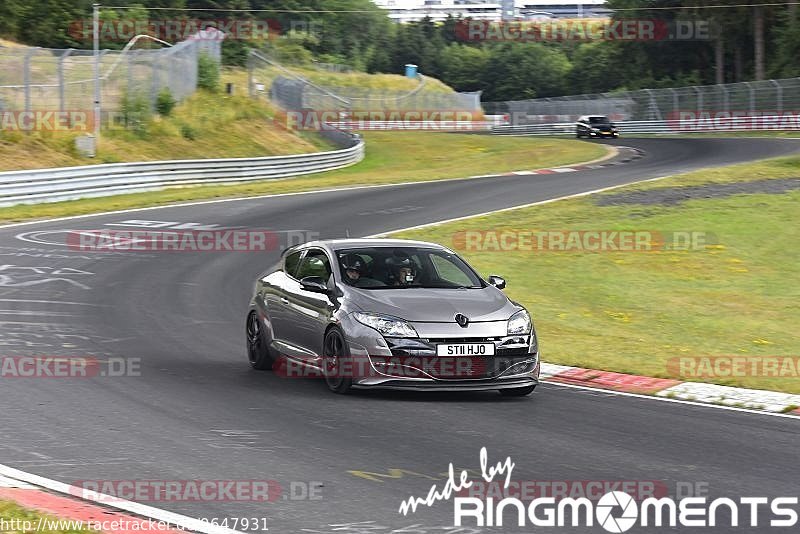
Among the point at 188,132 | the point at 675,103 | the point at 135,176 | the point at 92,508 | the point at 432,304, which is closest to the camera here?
the point at 92,508

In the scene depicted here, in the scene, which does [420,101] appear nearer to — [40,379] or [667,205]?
[667,205]

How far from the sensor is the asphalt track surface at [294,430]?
25.7 ft

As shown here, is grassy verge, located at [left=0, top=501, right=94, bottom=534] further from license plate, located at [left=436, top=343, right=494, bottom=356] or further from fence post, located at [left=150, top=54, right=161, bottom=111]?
fence post, located at [left=150, top=54, right=161, bottom=111]

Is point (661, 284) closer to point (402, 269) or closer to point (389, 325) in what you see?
point (402, 269)

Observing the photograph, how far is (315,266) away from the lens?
12.5m

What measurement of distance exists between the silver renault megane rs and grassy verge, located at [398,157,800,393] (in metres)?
2.32

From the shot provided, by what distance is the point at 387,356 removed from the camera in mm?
10844

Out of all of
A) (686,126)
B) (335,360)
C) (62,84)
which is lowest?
(335,360)

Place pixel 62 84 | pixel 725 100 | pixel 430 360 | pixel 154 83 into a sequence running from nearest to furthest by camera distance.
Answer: pixel 430 360
pixel 62 84
pixel 154 83
pixel 725 100

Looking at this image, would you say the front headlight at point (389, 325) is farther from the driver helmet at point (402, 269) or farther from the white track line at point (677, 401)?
the white track line at point (677, 401)

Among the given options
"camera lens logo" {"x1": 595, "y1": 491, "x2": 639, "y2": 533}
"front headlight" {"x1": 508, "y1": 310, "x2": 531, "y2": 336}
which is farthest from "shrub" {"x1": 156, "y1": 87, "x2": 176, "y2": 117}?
"camera lens logo" {"x1": 595, "y1": 491, "x2": 639, "y2": 533}

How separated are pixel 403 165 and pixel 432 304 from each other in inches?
1638

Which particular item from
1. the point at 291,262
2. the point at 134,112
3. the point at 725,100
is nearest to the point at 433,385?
the point at 291,262

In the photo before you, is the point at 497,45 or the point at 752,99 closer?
the point at 752,99
